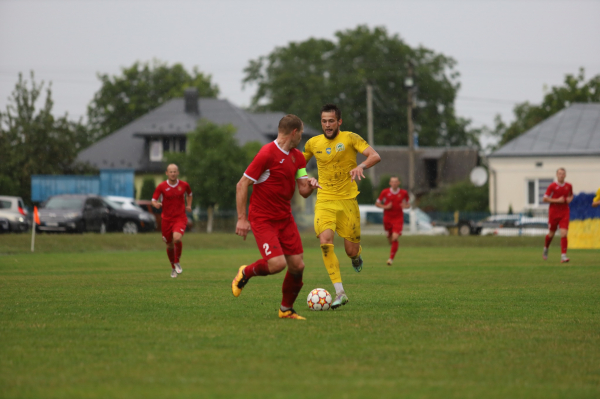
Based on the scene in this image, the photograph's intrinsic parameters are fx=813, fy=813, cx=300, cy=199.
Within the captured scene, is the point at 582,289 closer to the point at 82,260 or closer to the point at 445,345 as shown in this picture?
the point at 445,345

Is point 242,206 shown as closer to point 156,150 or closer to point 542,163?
point 542,163

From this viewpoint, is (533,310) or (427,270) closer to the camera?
(533,310)

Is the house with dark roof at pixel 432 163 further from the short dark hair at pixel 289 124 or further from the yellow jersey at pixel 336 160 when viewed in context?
the short dark hair at pixel 289 124

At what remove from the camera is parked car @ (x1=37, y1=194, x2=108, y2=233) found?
105 feet

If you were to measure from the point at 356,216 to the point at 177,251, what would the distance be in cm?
628

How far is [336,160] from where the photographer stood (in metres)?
10.7

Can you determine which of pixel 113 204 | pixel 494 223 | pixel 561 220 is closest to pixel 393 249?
pixel 561 220

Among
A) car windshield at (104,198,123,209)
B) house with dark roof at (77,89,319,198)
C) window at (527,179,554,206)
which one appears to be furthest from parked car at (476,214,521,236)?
house with dark roof at (77,89,319,198)

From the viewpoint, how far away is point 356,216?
35.7ft

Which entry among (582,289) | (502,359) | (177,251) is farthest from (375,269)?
(502,359)

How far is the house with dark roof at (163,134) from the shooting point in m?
60.0

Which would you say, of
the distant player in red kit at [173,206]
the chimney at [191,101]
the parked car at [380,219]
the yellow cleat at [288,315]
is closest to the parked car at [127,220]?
the parked car at [380,219]

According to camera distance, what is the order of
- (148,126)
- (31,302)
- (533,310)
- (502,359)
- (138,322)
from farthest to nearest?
(148,126) → (31,302) → (533,310) → (138,322) → (502,359)

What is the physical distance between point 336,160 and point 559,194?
10.6 m
